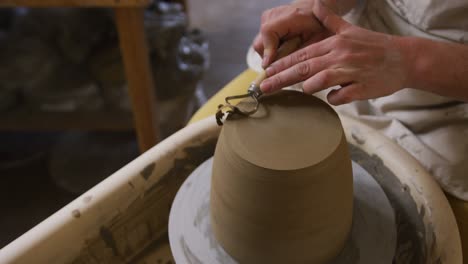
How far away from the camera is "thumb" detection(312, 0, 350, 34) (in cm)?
83

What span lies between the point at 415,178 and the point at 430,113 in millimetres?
139

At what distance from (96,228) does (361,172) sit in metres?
0.53

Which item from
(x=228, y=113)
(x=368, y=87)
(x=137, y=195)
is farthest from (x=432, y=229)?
(x=137, y=195)

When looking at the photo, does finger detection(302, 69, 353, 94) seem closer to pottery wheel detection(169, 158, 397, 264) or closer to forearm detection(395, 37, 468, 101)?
forearm detection(395, 37, 468, 101)

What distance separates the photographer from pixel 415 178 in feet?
2.90

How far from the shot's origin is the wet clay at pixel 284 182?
69cm

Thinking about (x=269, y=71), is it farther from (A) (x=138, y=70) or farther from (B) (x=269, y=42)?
(A) (x=138, y=70)

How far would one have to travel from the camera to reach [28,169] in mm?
1942

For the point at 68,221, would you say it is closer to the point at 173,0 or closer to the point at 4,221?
the point at 4,221

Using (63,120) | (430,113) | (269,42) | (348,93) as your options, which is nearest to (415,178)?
(430,113)

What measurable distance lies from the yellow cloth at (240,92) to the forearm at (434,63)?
243mm

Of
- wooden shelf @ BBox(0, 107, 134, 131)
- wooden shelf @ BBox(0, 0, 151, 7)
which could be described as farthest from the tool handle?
wooden shelf @ BBox(0, 107, 134, 131)

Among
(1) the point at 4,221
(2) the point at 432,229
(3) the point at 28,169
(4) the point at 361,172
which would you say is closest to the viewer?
(2) the point at 432,229

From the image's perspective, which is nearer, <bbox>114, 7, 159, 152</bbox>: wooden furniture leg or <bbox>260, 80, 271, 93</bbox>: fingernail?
<bbox>260, 80, 271, 93</bbox>: fingernail
